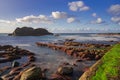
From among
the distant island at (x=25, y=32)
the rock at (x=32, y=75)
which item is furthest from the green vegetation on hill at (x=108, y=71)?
the distant island at (x=25, y=32)

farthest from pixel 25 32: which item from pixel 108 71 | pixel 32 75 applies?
pixel 108 71

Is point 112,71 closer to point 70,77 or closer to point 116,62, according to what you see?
point 116,62

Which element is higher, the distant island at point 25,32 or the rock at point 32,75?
the distant island at point 25,32

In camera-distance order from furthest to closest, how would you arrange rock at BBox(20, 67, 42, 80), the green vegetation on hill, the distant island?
the distant island
rock at BBox(20, 67, 42, 80)
the green vegetation on hill

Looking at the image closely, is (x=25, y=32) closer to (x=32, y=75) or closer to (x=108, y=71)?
(x=32, y=75)

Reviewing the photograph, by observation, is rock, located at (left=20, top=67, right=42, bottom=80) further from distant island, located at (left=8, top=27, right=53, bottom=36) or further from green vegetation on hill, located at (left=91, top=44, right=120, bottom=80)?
distant island, located at (left=8, top=27, right=53, bottom=36)

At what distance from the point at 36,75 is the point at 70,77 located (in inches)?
174

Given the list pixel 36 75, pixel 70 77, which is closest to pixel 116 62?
pixel 70 77

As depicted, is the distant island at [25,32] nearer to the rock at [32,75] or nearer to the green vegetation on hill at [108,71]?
the rock at [32,75]

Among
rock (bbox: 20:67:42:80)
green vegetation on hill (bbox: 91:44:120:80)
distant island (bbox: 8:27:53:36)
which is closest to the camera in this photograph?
green vegetation on hill (bbox: 91:44:120:80)

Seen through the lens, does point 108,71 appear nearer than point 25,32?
Yes

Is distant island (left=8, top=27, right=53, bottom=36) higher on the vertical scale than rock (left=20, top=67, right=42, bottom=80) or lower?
higher

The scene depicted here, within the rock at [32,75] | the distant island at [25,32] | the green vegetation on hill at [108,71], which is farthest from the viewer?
the distant island at [25,32]

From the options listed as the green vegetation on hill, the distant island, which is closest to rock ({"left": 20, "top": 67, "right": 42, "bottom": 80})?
the green vegetation on hill
